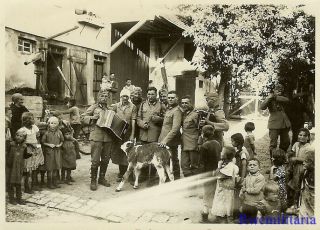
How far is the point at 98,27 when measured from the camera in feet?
13.5

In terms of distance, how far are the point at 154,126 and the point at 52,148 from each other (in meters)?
1.01

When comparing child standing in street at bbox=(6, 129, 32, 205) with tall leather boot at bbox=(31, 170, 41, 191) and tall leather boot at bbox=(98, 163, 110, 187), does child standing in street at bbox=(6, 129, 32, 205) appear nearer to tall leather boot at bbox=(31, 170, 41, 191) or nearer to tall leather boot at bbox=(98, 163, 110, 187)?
tall leather boot at bbox=(31, 170, 41, 191)

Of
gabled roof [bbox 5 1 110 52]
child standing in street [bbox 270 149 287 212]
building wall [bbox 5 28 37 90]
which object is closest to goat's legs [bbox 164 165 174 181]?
child standing in street [bbox 270 149 287 212]

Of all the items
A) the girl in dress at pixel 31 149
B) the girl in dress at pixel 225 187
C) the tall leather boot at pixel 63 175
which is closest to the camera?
the girl in dress at pixel 225 187

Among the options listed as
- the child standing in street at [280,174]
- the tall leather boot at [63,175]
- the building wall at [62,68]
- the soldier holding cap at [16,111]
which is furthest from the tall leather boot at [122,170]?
the child standing in street at [280,174]

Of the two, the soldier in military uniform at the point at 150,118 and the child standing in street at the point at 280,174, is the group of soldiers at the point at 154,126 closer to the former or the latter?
the soldier in military uniform at the point at 150,118

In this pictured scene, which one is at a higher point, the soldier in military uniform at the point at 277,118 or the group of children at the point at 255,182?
the soldier in military uniform at the point at 277,118

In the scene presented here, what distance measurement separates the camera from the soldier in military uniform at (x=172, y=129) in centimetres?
403

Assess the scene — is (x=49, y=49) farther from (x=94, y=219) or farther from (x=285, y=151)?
(x=285, y=151)

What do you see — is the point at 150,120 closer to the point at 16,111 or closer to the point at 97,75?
the point at 97,75

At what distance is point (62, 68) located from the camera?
4227 millimetres

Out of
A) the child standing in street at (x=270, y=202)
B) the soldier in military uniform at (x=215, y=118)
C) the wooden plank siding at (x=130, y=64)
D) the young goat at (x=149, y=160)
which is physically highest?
the wooden plank siding at (x=130, y=64)

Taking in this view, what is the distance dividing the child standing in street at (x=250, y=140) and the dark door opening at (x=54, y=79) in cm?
184

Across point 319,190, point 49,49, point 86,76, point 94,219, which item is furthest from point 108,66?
point 319,190
